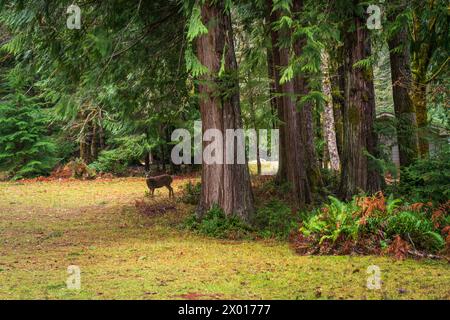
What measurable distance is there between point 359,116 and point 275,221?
2.82m

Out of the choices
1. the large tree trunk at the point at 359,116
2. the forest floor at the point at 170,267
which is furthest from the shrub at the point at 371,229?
the large tree trunk at the point at 359,116

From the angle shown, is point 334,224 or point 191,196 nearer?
point 334,224

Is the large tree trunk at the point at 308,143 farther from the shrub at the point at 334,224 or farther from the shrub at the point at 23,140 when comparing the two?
the shrub at the point at 23,140

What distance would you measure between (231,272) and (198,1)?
519 cm

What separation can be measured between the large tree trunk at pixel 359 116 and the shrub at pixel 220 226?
2.40 metres

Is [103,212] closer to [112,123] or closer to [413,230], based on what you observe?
[112,123]

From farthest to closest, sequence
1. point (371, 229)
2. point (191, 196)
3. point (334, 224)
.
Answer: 1. point (191, 196)
2. point (334, 224)
3. point (371, 229)

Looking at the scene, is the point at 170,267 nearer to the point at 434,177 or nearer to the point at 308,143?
the point at 434,177

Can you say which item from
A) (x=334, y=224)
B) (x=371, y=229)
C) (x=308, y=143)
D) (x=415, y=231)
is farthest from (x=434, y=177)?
(x=308, y=143)

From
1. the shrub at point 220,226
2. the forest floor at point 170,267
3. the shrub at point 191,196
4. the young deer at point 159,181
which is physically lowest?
the forest floor at point 170,267

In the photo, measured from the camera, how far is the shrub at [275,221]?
1093 cm

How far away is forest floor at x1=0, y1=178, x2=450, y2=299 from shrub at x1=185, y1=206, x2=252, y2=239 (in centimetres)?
32

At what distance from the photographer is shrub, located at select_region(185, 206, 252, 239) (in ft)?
35.9

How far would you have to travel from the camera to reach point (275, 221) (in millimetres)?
11320
